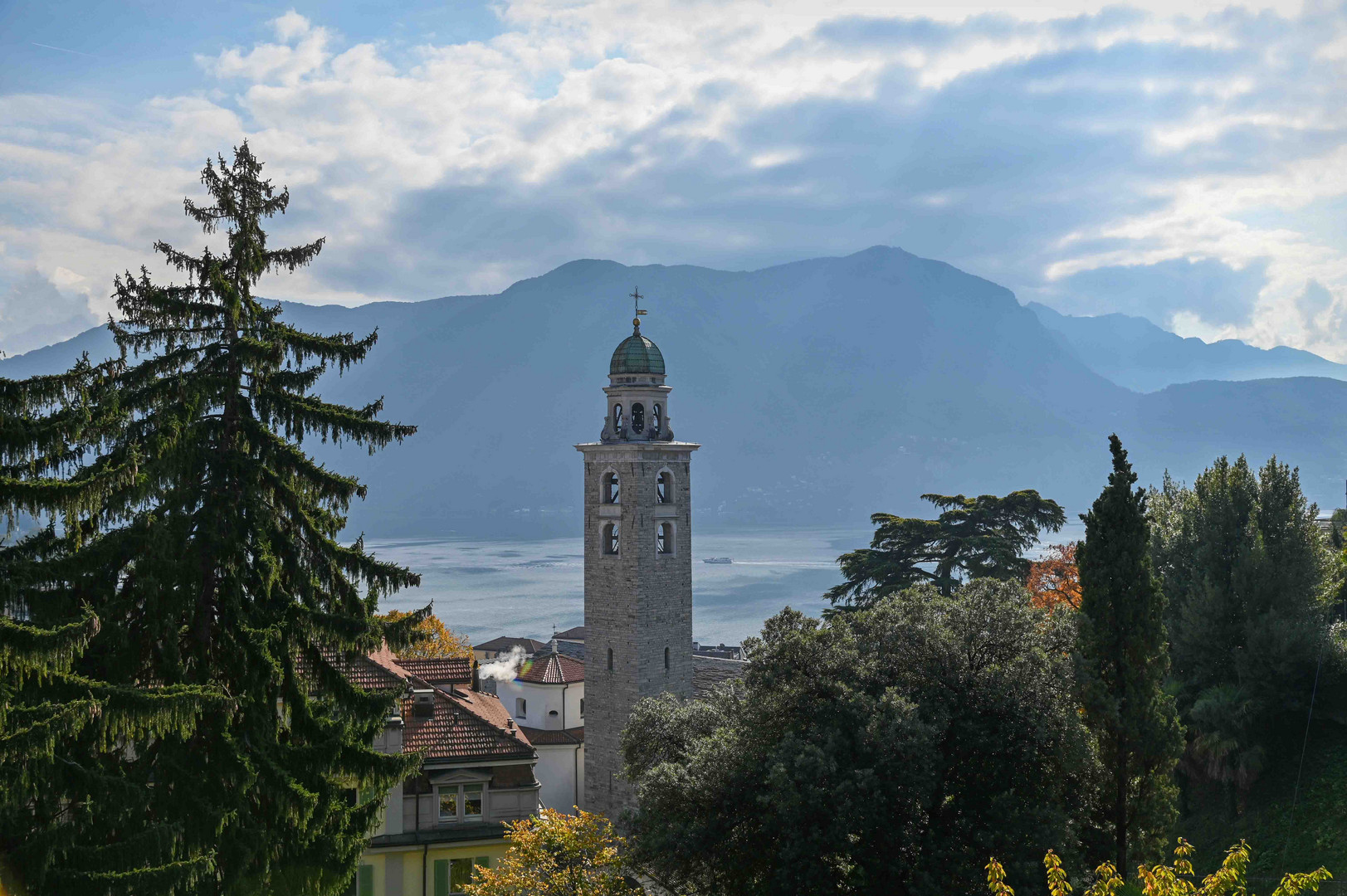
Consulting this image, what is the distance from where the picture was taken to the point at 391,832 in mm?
21141

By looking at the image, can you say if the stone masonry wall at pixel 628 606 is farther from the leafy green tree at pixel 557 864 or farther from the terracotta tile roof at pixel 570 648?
the terracotta tile roof at pixel 570 648

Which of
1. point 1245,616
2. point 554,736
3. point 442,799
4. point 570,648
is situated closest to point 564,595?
point 570,648

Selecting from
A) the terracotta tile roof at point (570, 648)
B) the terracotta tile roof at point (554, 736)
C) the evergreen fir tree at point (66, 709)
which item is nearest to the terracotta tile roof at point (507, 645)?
the terracotta tile roof at point (570, 648)

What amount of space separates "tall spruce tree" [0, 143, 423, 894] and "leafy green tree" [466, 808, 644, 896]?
532 cm

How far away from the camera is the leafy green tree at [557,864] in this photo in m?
18.7

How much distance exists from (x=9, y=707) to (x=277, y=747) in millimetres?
3357

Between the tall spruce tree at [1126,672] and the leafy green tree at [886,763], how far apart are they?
29.4 inches

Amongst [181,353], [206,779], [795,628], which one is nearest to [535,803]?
[795,628]

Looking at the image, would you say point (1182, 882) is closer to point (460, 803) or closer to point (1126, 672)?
point (1126, 672)

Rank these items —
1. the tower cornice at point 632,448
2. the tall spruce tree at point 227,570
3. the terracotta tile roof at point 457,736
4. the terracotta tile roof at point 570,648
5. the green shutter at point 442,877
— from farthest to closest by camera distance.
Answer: the terracotta tile roof at point 570,648, the tower cornice at point 632,448, the terracotta tile roof at point 457,736, the green shutter at point 442,877, the tall spruce tree at point 227,570

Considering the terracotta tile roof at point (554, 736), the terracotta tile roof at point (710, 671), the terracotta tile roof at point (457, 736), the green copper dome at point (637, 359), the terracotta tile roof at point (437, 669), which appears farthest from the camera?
the terracotta tile roof at point (710, 671)

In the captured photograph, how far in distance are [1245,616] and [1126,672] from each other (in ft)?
26.2

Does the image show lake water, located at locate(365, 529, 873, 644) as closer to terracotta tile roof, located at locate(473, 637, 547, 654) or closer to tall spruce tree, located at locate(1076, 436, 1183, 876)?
terracotta tile roof, located at locate(473, 637, 547, 654)

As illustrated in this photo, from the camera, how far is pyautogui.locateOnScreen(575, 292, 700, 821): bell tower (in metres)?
35.3
